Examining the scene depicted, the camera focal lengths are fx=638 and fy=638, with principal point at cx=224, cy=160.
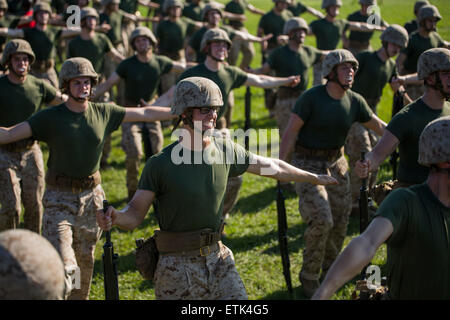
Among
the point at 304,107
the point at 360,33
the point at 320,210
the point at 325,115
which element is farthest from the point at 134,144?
the point at 360,33

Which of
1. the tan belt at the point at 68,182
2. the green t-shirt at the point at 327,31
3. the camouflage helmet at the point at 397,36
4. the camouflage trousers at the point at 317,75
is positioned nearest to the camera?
the tan belt at the point at 68,182

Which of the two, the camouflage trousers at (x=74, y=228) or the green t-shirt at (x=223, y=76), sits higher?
the green t-shirt at (x=223, y=76)

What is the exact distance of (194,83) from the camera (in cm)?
534

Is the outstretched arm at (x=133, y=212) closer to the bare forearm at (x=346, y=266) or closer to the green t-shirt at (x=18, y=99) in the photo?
the bare forearm at (x=346, y=266)

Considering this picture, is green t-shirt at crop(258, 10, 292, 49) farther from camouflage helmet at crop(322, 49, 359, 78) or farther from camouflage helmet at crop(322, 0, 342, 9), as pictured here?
camouflage helmet at crop(322, 49, 359, 78)

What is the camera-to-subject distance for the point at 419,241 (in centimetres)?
416

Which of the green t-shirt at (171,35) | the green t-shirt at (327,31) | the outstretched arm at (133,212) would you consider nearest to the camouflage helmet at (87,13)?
the green t-shirt at (171,35)

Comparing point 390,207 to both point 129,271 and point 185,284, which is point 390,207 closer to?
point 185,284

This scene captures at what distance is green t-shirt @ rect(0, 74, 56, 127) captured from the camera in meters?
8.26

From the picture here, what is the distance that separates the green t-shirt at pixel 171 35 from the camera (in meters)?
15.4

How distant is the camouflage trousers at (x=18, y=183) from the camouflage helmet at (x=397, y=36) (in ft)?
18.0

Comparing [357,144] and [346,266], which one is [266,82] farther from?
[346,266]

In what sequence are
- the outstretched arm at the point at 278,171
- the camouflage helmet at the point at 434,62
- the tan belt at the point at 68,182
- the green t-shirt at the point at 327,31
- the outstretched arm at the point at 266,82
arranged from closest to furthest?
the outstretched arm at the point at 278,171 < the camouflage helmet at the point at 434,62 < the tan belt at the point at 68,182 < the outstretched arm at the point at 266,82 < the green t-shirt at the point at 327,31
